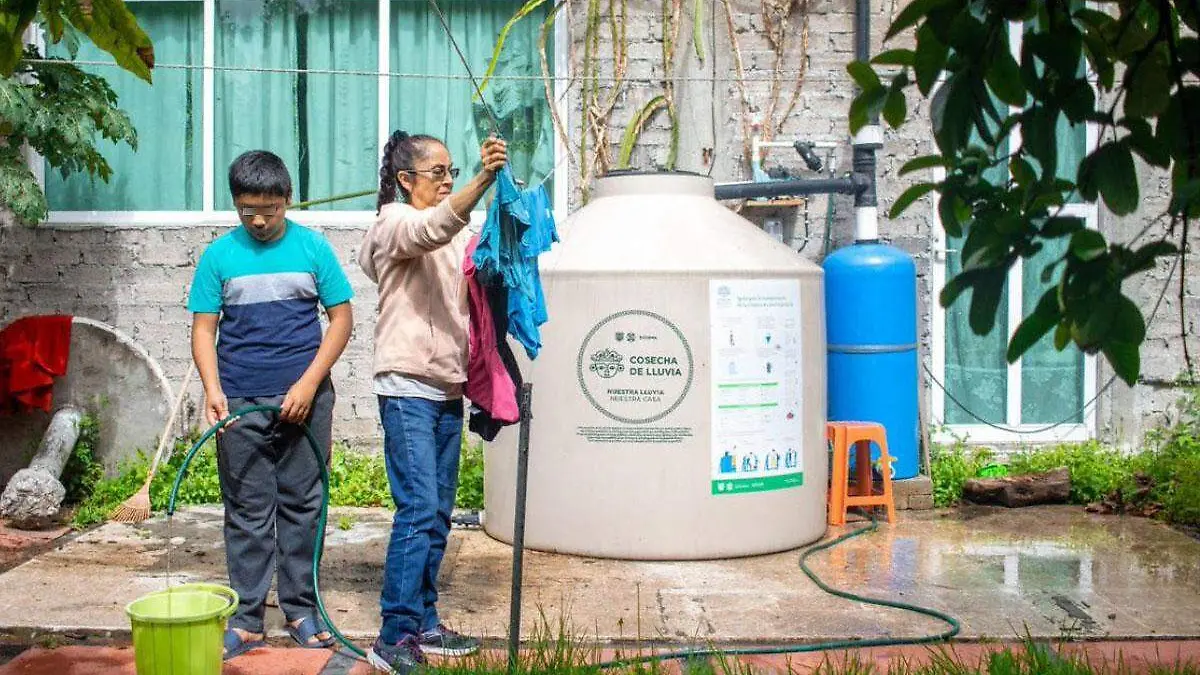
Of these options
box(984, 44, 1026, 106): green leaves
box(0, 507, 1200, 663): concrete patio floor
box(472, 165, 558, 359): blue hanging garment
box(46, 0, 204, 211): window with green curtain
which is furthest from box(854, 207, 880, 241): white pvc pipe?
box(984, 44, 1026, 106): green leaves

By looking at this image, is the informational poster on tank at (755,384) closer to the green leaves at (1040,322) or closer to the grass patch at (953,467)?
the grass patch at (953,467)

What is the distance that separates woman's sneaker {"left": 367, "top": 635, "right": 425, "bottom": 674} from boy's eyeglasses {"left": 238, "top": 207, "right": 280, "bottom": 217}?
4.56 feet

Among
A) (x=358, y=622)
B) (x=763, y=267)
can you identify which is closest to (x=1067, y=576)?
A: (x=763, y=267)

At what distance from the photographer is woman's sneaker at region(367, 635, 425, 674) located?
12.6 feet

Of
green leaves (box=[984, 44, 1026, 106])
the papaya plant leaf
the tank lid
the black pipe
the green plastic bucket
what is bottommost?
the green plastic bucket

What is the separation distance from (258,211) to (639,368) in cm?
179

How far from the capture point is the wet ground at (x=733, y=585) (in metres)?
4.39

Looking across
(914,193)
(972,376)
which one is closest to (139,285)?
(972,376)

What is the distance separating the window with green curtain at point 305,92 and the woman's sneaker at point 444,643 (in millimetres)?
3677

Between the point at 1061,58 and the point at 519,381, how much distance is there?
2683 mm

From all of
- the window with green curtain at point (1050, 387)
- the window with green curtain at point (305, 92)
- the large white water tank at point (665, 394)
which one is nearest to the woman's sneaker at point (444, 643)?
the large white water tank at point (665, 394)

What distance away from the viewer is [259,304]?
13.7 ft

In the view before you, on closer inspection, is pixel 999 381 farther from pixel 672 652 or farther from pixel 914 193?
pixel 914 193

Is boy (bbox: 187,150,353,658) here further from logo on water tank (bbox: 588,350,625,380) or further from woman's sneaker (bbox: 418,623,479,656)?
logo on water tank (bbox: 588,350,625,380)
